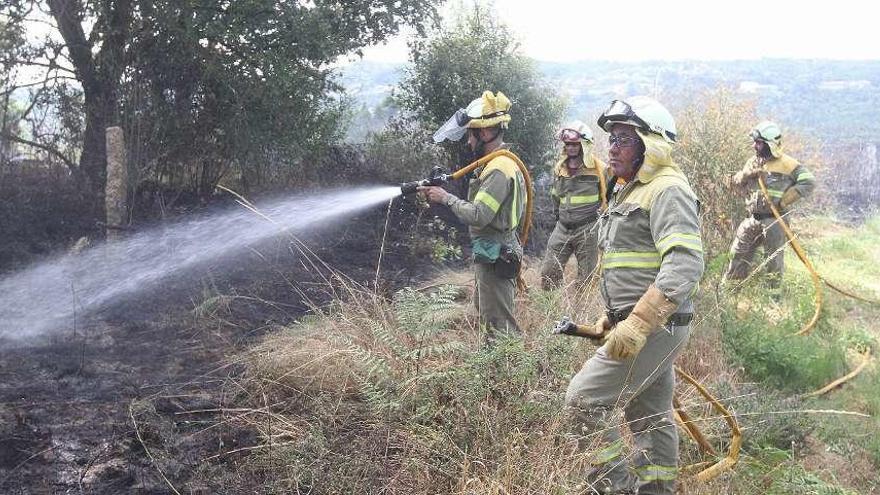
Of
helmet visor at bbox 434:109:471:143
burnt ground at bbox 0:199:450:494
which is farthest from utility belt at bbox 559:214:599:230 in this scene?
helmet visor at bbox 434:109:471:143

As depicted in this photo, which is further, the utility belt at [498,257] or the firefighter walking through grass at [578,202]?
the firefighter walking through grass at [578,202]

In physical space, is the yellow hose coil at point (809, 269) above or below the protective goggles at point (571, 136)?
below

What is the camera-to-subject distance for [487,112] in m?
4.67

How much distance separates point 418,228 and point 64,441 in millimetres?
6764

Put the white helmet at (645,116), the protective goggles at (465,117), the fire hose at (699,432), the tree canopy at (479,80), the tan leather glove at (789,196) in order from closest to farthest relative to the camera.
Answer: the white helmet at (645,116)
the fire hose at (699,432)
the protective goggles at (465,117)
the tan leather glove at (789,196)
the tree canopy at (479,80)

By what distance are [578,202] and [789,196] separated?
264 centimetres

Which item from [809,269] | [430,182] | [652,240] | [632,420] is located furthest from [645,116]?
[809,269]

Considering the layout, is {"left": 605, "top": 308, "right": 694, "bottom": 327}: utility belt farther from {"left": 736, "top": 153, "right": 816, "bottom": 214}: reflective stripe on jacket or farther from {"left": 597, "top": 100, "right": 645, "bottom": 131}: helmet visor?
{"left": 736, "top": 153, "right": 816, "bottom": 214}: reflective stripe on jacket

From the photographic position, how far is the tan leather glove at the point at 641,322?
3029 millimetres

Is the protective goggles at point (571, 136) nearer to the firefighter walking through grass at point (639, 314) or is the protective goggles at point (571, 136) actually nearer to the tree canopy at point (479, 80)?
the firefighter walking through grass at point (639, 314)

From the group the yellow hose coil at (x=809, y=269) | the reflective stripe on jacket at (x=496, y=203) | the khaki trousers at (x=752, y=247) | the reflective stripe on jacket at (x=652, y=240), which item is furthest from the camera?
the khaki trousers at (x=752, y=247)

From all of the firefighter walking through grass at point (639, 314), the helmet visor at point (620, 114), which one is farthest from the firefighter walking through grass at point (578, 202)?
the helmet visor at point (620, 114)

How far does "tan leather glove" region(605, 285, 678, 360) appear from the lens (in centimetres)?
303

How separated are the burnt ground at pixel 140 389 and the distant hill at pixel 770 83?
15.0m
